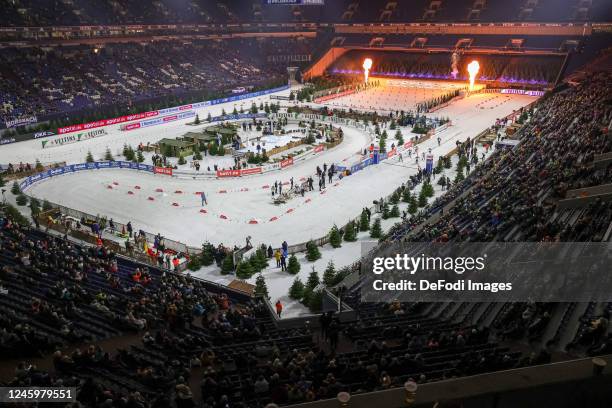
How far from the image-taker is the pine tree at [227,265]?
24891mm

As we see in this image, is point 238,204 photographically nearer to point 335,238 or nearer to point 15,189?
point 335,238

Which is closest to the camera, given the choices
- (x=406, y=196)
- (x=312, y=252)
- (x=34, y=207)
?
(x=312, y=252)

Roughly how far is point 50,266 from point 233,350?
35.5 feet

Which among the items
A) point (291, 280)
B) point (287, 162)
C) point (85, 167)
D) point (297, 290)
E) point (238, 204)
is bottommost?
point (291, 280)

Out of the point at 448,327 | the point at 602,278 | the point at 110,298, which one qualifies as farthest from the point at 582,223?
the point at 110,298

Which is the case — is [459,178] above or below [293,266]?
above

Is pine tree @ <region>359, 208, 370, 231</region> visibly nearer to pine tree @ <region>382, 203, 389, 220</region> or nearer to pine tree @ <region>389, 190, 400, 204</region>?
pine tree @ <region>382, 203, 389, 220</region>

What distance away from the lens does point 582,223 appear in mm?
17531

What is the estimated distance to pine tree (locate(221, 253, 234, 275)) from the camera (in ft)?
81.7

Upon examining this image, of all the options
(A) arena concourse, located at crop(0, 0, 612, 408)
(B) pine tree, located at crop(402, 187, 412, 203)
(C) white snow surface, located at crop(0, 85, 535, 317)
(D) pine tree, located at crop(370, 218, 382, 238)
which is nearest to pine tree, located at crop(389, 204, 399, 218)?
(A) arena concourse, located at crop(0, 0, 612, 408)

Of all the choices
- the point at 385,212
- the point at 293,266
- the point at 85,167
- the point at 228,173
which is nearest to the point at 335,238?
the point at 293,266

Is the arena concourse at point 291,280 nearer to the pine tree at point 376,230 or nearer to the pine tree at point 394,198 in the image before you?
the pine tree at point 376,230

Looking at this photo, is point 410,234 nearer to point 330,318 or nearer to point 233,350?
point 330,318

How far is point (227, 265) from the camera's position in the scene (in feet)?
81.9
